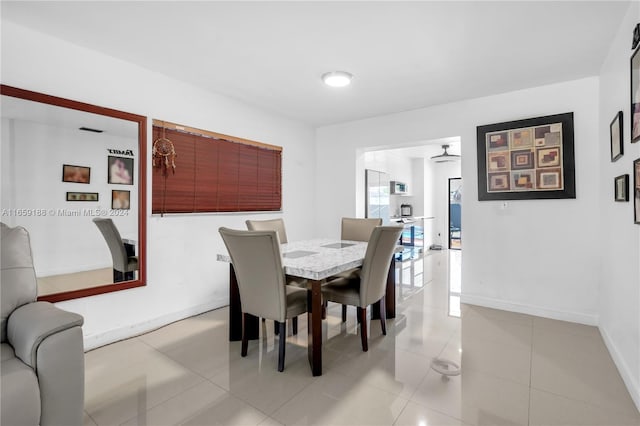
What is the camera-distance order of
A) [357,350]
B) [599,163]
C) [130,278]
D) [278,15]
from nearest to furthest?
[278,15] → [357,350] → [130,278] → [599,163]

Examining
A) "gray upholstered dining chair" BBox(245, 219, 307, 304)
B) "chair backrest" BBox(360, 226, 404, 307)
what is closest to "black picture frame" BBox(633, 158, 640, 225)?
"chair backrest" BBox(360, 226, 404, 307)

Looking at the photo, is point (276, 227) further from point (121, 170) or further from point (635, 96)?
point (635, 96)

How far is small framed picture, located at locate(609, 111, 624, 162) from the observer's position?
7.32 ft

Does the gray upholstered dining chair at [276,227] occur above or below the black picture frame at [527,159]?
below

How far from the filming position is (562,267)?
3264mm

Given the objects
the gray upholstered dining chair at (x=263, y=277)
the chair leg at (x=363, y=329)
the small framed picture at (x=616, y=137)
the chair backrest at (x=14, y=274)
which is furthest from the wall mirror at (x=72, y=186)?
the small framed picture at (x=616, y=137)

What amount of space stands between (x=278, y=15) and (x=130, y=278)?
2532 millimetres

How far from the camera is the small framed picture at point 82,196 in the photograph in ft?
8.20

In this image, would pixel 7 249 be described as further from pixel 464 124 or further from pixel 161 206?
pixel 464 124

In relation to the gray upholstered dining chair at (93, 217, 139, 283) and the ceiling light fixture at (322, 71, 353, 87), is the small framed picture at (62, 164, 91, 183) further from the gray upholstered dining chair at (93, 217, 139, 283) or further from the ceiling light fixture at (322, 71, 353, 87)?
the ceiling light fixture at (322, 71, 353, 87)

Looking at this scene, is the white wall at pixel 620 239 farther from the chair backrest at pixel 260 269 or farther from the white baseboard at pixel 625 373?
the chair backrest at pixel 260 269

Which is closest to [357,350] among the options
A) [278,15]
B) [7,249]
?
[7,249]

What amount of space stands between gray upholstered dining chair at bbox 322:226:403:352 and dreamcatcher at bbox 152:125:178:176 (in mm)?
1992

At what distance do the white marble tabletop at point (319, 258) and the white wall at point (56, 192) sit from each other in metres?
1.09
